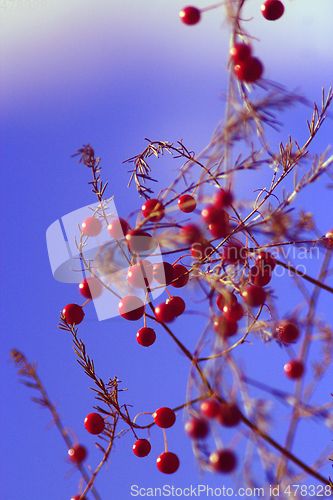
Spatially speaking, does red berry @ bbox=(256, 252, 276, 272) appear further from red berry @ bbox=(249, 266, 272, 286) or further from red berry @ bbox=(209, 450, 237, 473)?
red berry @ bbox=(209, 450, 237, 473)

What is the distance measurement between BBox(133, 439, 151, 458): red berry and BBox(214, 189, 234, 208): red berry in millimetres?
344

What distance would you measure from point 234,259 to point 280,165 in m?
0.13

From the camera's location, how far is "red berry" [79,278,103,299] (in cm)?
49

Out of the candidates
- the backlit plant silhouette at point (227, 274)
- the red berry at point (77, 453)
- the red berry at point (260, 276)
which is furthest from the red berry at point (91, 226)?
the red berry at point (77, 453)

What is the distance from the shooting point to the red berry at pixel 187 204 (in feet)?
1.43

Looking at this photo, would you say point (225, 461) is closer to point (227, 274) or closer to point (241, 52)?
point (227, 274)

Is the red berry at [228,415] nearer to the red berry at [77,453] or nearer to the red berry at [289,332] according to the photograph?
the red berry at [289,332]

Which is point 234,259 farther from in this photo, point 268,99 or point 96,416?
point 96,416

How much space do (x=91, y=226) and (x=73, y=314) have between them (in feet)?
0.41

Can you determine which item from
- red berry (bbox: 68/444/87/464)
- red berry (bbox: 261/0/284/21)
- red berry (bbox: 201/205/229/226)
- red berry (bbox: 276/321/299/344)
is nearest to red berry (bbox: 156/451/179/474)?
red berry (bbox: 68/444/87/464)

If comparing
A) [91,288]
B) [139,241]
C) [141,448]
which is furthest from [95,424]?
[139,241]

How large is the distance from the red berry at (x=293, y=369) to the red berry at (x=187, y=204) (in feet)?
0.80

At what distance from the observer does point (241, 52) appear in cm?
40

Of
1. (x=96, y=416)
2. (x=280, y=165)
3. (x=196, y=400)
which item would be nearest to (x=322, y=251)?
(x=280, y=165)
